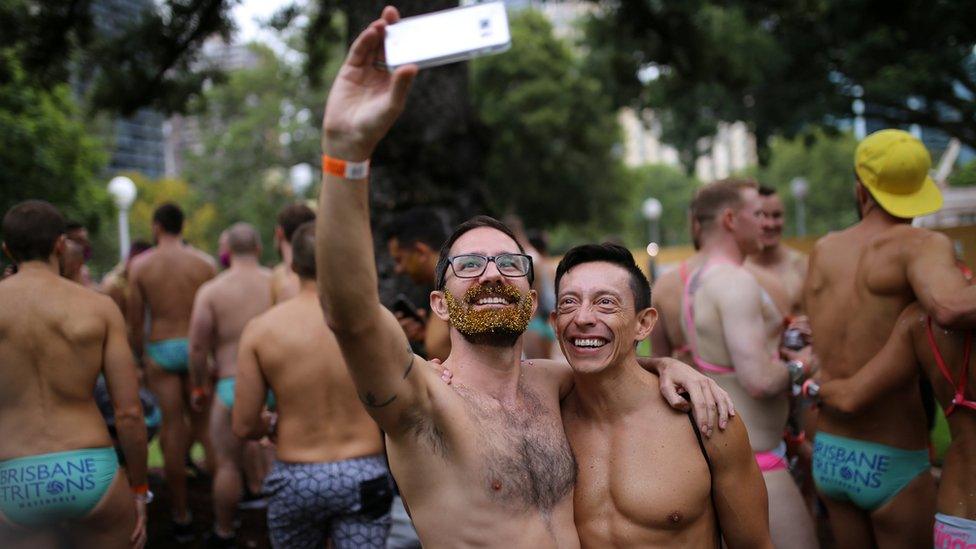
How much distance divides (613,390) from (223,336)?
440cm

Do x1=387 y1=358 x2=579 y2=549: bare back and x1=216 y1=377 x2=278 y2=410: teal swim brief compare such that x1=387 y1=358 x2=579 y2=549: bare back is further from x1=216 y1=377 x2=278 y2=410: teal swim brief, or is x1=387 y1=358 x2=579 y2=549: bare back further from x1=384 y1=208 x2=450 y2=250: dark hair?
x1=216 y1=377 x2=278 y2=410: teal swim brief

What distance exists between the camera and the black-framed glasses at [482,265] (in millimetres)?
2557

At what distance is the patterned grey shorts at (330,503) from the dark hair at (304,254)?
93 cm

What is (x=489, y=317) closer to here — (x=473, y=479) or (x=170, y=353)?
(x=473, y=479)

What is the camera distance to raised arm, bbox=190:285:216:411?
6289mm

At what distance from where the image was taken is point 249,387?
14.2 feet

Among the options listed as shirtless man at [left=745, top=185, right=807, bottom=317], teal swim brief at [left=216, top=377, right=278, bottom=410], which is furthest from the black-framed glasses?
teal swim brief at [left=216, top=377, right=278, bottom=410]

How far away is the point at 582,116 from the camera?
100 ft

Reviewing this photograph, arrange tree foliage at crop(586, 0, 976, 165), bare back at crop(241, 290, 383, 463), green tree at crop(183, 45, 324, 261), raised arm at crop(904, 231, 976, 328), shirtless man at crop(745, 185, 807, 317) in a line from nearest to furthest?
1. raised arm at crop(904, 231, 976, 328)
2. bare back at crop(241, 290, 383, 463)
3. shirtless man at crop(745, 185, 807, 317)
4. tree foliage at crop(586, 0, 976, 165)
5. green tree at crop(183, 45, 324, 261)

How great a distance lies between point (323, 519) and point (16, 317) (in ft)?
5.31

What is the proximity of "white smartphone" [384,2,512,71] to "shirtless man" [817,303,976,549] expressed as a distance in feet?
7.15

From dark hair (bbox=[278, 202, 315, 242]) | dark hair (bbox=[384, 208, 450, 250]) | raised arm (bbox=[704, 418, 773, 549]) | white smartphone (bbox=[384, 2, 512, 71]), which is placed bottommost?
raised arm (bbox=[704, 418, 773, 549])

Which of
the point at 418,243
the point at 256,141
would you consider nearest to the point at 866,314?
the point at 418,243

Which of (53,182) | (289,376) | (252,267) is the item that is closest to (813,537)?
(289,376)
